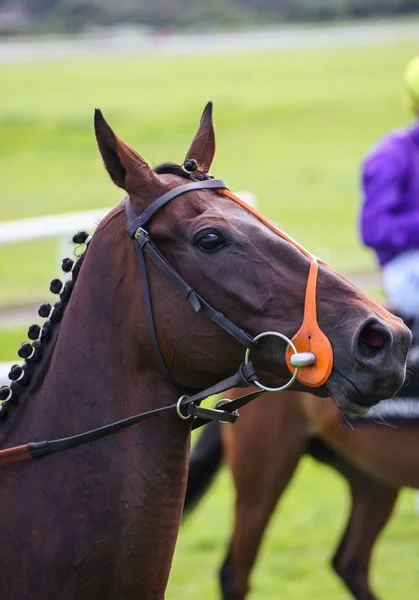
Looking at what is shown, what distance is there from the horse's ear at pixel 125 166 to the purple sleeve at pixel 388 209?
7.45 ft

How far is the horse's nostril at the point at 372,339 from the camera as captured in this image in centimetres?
269

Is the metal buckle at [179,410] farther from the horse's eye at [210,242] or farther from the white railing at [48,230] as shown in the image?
the white railing at [48,230]

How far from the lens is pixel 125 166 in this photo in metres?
2.84

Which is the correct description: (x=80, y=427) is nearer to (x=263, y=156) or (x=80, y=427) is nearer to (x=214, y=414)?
(x=214, y=414)

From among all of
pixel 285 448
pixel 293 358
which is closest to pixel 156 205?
pixel 293 358

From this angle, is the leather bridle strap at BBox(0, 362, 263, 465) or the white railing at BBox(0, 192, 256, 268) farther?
the white railing at BBox(0, 192, 256, 268)

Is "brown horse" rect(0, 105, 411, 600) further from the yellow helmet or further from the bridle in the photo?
the yellow helmet

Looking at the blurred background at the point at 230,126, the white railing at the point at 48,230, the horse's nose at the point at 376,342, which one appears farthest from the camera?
the white railing at the point at 48,230

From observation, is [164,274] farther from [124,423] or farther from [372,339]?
[372,339]

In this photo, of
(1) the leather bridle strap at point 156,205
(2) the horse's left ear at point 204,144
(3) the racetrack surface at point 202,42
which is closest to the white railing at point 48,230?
Result: (2) the horse's left ear at point 204,144

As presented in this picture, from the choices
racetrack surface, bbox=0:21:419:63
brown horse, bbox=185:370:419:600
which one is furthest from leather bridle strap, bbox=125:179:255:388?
racetrack surface, bbox=0:21:419:63

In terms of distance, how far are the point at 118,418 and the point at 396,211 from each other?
2.50m

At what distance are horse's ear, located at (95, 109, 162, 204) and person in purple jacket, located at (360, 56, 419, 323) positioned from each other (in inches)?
89.8

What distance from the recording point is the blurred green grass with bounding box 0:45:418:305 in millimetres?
17844
